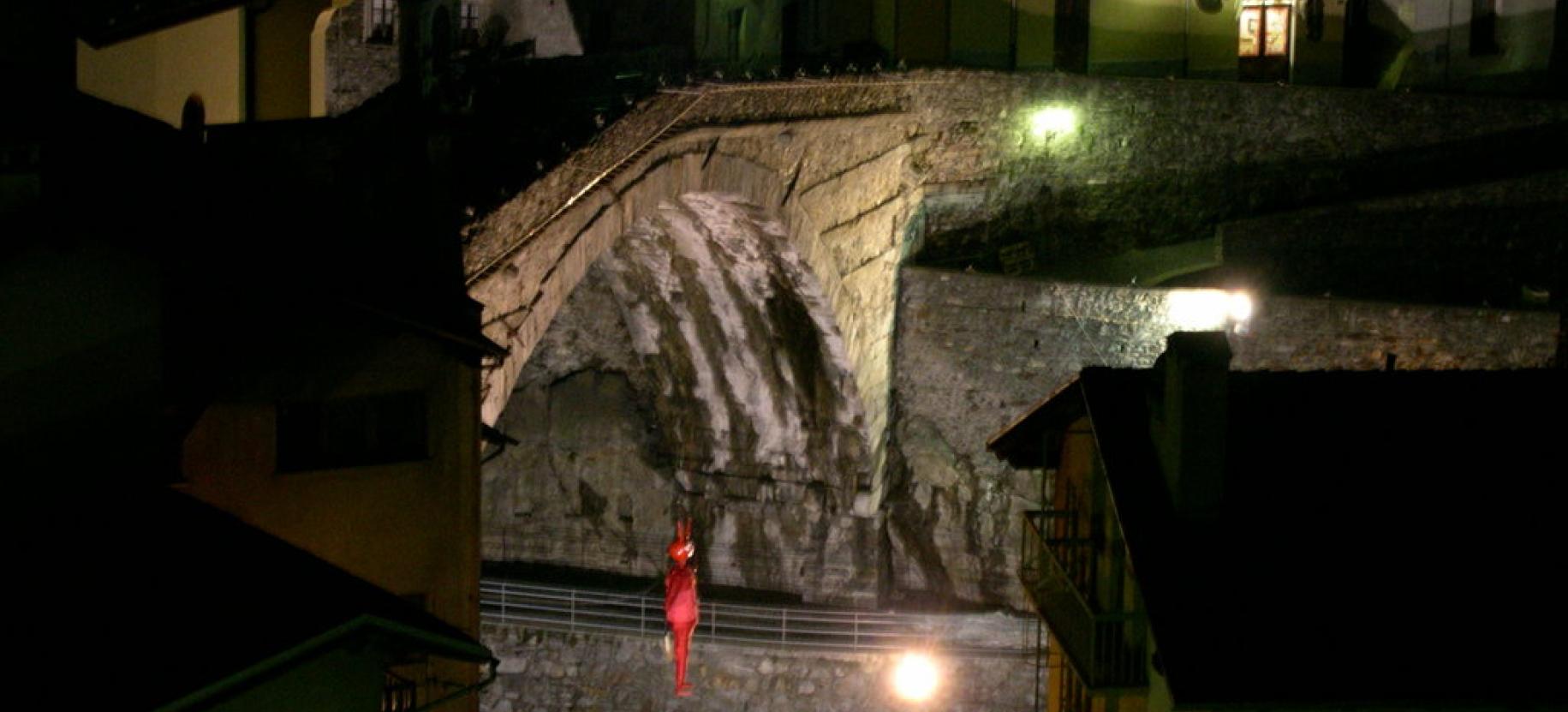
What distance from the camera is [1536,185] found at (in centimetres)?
2497

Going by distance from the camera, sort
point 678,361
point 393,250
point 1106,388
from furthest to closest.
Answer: point 678,361 < point 393,250 < point 1106,388

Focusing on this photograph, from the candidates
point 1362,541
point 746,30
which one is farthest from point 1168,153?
point 1362,541

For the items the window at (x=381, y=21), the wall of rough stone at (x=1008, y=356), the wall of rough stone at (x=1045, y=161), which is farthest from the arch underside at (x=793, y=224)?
the window at (x=381, y=21)

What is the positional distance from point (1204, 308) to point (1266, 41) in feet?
20.7

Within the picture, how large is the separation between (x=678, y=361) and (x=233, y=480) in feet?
43.2

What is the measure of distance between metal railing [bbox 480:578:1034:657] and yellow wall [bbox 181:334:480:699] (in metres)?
9.74

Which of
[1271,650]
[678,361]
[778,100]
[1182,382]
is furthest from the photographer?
[678,361]

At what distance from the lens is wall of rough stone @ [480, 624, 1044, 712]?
80.8 feet

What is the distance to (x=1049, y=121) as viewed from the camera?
84.5 feet

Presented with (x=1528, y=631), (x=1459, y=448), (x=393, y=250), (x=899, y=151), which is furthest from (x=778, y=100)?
(x=1528, y=631)

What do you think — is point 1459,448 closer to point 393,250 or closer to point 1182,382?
point 1182,382

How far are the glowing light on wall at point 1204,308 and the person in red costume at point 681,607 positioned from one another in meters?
6.14

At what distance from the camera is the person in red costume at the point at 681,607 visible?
25141 mm

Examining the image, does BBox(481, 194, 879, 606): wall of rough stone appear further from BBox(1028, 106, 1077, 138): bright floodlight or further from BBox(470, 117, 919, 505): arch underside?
BBox(1028, 106, 1077, 138): bright floodlight
